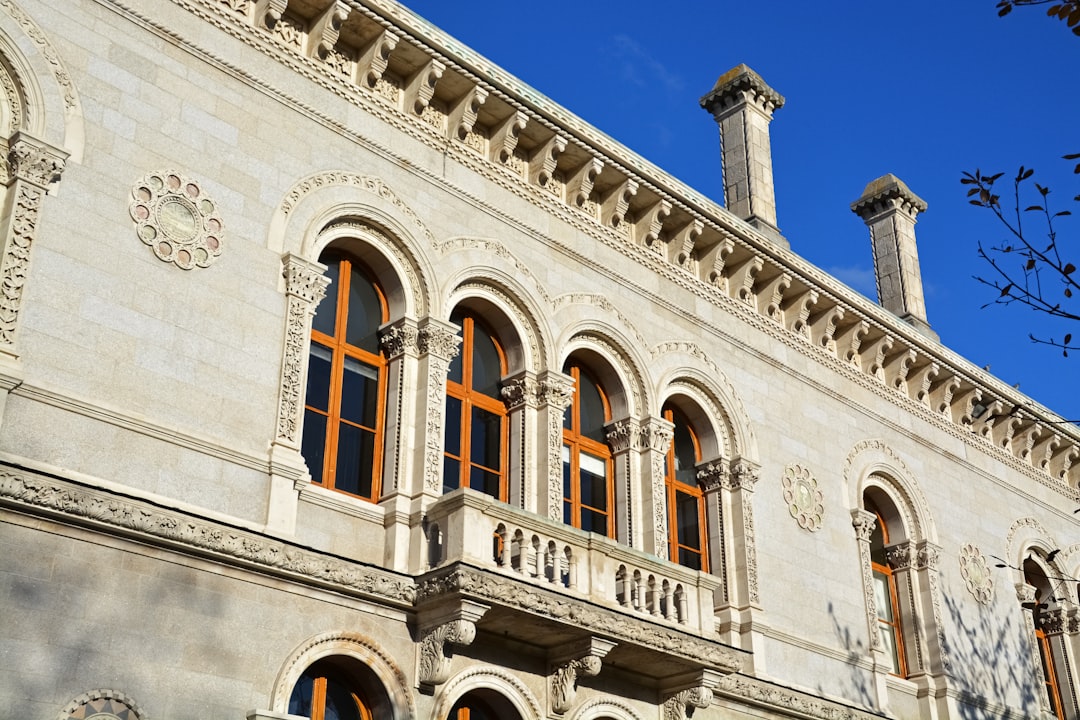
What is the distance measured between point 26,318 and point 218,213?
264cm

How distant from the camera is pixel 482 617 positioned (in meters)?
14.3

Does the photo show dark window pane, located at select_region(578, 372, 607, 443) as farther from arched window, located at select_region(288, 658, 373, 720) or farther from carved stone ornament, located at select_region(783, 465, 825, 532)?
arched window, located at select_region(288, 658, 373, 720)

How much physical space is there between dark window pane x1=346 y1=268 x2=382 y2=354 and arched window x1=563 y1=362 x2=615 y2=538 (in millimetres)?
2926

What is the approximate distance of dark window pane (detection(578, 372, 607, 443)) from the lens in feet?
61.1

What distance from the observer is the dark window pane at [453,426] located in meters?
16.5

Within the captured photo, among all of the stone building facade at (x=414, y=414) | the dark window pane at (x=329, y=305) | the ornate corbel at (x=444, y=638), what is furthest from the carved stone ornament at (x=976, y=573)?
the dark window pane at (x=329, y=305)

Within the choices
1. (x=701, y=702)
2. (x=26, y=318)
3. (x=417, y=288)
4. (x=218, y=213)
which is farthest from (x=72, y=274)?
(x=701, y=702)

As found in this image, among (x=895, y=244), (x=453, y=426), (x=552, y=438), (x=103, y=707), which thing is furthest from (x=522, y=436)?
(x=895, y=244)

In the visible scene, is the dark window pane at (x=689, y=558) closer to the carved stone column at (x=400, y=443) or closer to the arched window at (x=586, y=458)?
the arched window at (x=586, y=458)

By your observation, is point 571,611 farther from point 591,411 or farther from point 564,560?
point 591,411

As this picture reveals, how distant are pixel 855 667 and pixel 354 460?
872 centimetres

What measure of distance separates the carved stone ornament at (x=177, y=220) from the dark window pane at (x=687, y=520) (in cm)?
799

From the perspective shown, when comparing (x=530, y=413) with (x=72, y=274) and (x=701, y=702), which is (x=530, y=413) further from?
(x=72, y=274)

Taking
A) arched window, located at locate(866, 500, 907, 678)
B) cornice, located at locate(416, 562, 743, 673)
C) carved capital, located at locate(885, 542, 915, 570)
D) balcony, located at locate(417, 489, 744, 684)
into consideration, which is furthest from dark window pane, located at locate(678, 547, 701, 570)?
carved capital, located at locate(885, 542, 915, 570)
